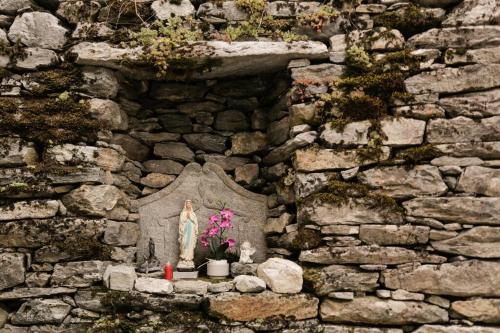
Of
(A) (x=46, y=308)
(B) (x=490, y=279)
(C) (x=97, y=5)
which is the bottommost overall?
(A) (x=46, y=308)

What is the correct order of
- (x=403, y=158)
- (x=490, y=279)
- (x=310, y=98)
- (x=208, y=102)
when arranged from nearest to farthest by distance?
(x=490, y=279), (x=403, y=158), (x=310, y=98), (x=208, y=102)

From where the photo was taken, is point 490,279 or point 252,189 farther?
point 252,189

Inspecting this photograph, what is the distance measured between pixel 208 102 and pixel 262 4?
1218 millimetres

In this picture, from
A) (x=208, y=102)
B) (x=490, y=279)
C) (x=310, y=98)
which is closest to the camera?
(x=490, y=279)

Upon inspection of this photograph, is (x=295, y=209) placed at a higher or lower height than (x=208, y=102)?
lower

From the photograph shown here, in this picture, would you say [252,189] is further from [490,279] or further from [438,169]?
[490,279]

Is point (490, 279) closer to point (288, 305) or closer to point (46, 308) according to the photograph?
point (288, 305)

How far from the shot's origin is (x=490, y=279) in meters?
3.93

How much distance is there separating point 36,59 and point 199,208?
2.18 m

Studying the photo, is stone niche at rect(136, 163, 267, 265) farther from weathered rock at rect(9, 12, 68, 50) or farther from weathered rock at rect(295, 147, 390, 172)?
weathered rock at rect(9, 12, 68, 50)

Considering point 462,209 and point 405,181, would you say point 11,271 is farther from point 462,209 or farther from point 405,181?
point 462,209

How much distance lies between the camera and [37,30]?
14.9ft

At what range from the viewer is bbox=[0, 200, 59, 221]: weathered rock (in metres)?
4.23

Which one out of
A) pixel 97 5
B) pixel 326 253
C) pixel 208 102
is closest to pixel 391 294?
pixel 326 253
